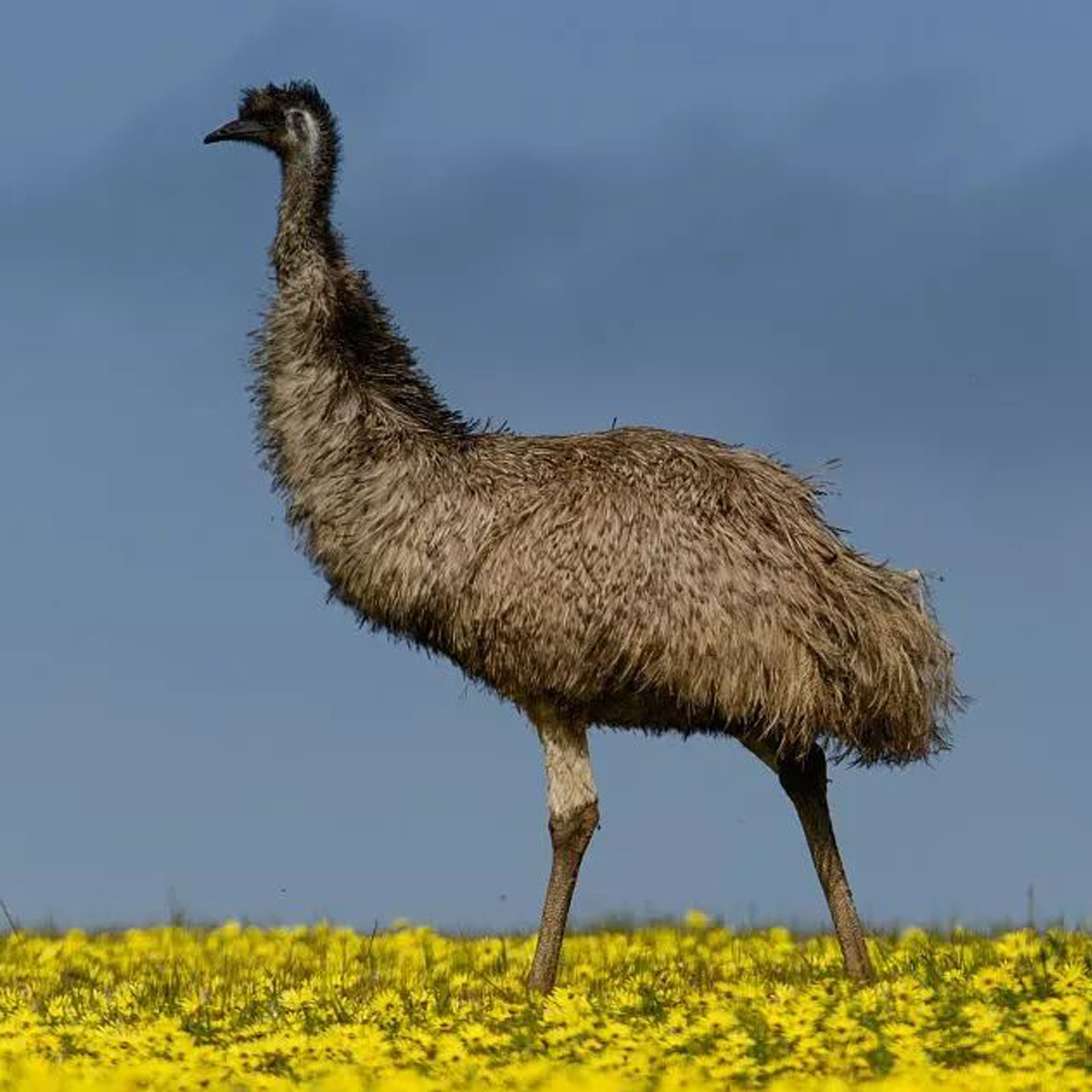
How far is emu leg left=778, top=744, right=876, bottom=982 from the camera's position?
1255 cm

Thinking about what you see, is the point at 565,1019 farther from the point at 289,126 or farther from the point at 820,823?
the point at 289,126

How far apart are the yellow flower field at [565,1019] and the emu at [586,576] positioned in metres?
1.06

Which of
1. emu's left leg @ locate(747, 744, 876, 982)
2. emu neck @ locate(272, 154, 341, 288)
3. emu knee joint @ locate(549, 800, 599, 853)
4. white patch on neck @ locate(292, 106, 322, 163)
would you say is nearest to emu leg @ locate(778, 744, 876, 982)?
emu's left leg @ locate(747, 744, 876, 982)

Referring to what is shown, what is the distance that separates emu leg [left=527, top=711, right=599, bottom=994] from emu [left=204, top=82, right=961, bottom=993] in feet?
0.04

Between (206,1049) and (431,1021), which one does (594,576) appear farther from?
(206,1049)

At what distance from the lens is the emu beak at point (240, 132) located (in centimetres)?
1380

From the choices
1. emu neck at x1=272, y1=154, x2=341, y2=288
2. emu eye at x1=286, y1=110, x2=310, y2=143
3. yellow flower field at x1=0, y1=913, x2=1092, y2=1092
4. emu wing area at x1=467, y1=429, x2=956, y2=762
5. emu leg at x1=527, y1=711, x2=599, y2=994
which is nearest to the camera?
yellow flower field at x1=0, y1=913, x2=1092, y2=1092

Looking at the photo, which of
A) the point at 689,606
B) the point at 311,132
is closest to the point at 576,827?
the point at 689,606

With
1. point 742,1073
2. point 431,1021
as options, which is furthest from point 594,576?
point 742,1073

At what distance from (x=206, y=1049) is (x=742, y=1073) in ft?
7.29

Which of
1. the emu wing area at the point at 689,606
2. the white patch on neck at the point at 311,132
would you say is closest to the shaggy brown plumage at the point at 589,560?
the emu wing area at the point at 689,606

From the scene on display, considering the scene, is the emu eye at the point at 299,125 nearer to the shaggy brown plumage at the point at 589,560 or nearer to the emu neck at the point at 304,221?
the emu neck at the point at 304,221

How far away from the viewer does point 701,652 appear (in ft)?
38.5

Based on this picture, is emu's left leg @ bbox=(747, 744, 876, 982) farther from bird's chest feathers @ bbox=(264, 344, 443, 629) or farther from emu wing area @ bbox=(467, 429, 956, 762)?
bird's chest feathers @ bbox=(264, 344, 443, 629)
